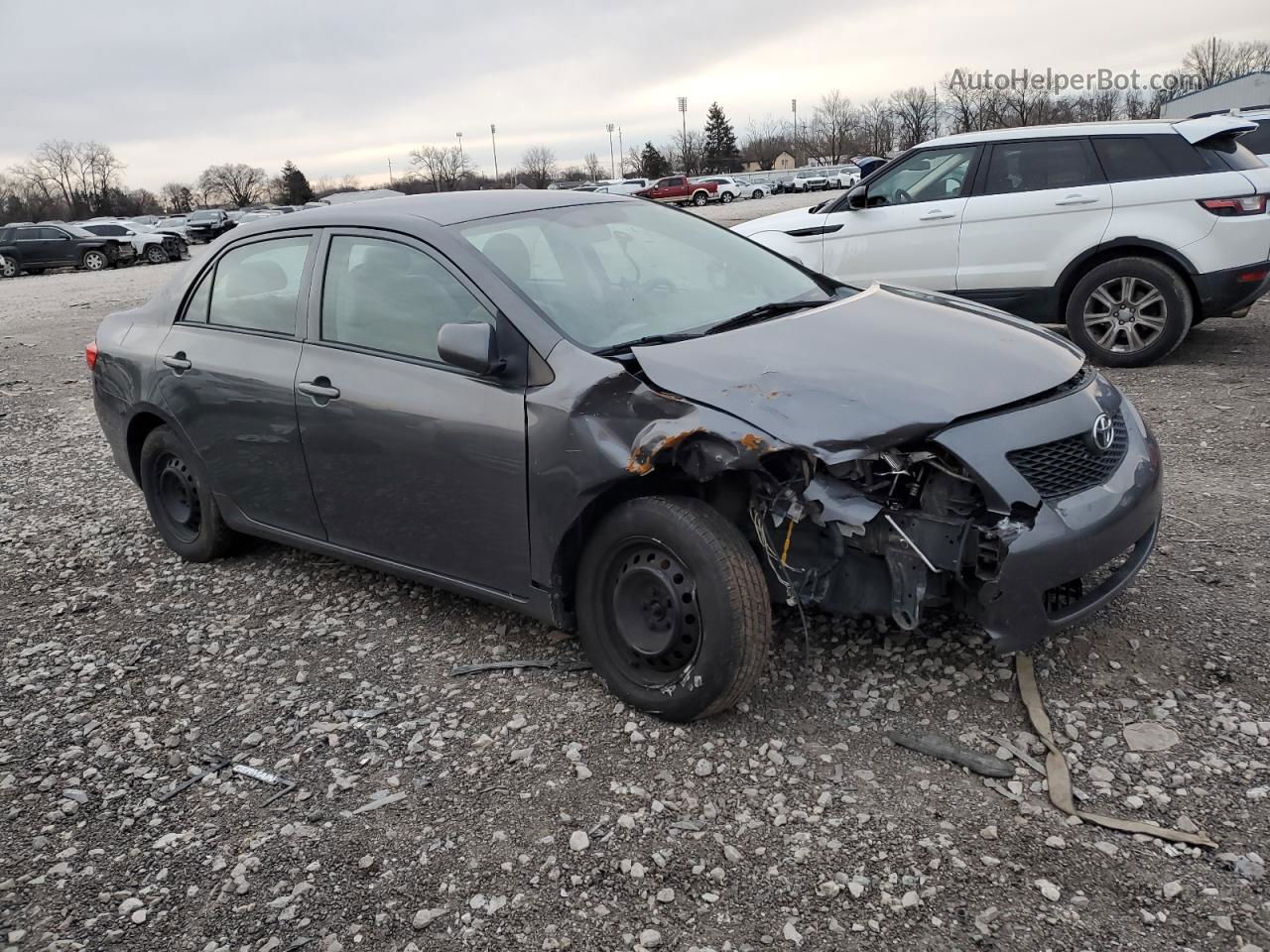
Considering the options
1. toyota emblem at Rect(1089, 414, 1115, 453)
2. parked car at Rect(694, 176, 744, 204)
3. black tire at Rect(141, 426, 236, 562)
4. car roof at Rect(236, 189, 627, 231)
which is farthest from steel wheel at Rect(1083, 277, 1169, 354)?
parked car at Rect(694, 176, 744, 204)

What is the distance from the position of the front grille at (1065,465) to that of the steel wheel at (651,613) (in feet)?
3.49

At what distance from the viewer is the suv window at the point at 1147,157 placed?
7.31 meters

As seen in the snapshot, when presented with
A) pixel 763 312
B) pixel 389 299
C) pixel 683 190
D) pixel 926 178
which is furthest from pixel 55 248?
pixel 683 190

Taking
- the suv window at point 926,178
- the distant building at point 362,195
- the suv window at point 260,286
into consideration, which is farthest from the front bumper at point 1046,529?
the suv window at point 926,178

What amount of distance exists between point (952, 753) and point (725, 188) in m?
56.8

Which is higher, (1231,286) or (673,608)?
(1231,286)

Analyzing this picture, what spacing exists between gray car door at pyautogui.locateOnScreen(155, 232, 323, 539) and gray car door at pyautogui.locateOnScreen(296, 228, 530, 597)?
13 cm

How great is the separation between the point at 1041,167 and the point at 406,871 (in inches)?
283

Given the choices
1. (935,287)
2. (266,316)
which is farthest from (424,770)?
(935,287)

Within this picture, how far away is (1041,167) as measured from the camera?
7789 mm

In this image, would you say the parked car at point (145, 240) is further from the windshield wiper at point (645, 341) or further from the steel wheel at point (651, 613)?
the steel wheel at point (651, 613)

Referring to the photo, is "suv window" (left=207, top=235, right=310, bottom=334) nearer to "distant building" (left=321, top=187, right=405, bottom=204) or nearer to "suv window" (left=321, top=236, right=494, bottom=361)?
"suv window" (left=321, top=236, right=494, bottom=361)

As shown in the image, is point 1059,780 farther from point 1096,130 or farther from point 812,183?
point 812,183

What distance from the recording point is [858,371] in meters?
3.15
